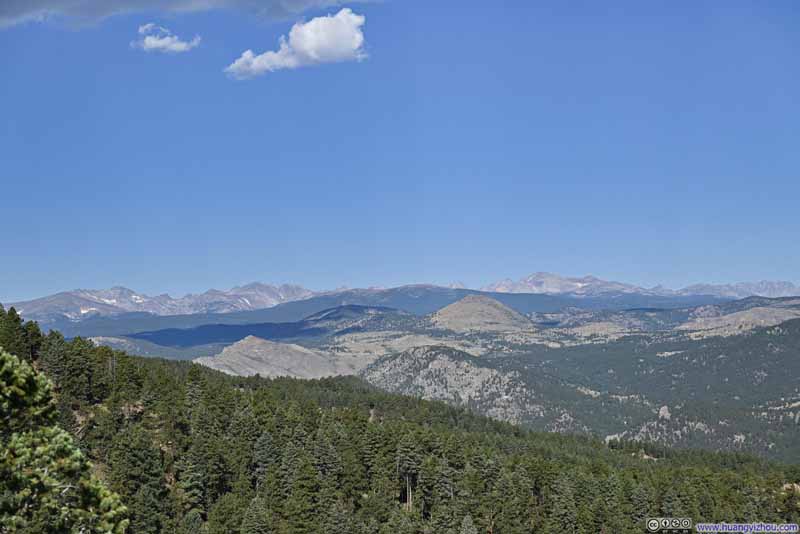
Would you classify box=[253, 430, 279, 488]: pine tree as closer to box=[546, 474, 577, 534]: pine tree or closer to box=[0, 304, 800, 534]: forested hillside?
box=[0, 304, 800, 534]: forested hillside

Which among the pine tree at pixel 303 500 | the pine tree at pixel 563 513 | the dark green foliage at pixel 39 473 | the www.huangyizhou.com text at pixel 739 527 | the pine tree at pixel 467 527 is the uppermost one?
the dark green foliage at pixel 39 473

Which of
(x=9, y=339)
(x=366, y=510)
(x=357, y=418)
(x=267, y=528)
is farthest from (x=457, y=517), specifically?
(x=9, y=339)

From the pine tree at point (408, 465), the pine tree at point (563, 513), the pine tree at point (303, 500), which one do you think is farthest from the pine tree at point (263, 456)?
the pine tree at point (563, 513)

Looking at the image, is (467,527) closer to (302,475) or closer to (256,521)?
(302,475)

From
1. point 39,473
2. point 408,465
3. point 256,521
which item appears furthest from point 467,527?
point 39,473

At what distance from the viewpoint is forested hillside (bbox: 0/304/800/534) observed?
104 meters

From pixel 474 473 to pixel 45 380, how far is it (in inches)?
4436

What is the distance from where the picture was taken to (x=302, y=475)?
376 ft

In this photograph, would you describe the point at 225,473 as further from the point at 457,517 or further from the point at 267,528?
the point at 457,517

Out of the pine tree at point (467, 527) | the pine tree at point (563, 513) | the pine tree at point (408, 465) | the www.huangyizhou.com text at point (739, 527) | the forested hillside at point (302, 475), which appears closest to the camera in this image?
the forested hillside at point (302, 475)

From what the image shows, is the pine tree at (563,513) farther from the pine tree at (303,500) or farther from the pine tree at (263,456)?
the pine tree at (263,456)

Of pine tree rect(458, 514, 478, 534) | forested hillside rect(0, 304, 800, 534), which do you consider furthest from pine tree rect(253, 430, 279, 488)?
pine tree rect(458, 514, 478, 534)

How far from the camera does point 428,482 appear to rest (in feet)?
432

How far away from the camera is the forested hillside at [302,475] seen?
343 ft
